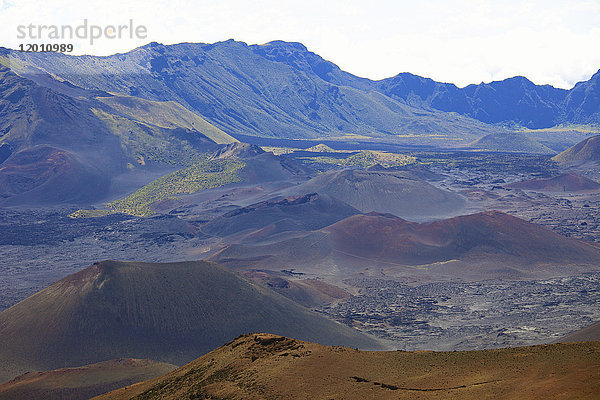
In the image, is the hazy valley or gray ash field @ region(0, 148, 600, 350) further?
gray ash field @ region(0, 148, 600, 350)

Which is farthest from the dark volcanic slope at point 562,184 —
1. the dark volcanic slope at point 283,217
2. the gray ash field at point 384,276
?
the dark volcanic slope at point 283,217

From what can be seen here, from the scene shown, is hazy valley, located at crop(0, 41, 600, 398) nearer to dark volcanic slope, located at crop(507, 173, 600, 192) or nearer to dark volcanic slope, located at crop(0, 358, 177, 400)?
dark volcanic slope, located at crop(0, 358, 177, 400)

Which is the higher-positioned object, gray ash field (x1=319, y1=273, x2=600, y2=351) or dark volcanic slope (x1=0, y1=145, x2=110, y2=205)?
dark volcanic slope (x1=0, y1=145, x2=110, y2=205)

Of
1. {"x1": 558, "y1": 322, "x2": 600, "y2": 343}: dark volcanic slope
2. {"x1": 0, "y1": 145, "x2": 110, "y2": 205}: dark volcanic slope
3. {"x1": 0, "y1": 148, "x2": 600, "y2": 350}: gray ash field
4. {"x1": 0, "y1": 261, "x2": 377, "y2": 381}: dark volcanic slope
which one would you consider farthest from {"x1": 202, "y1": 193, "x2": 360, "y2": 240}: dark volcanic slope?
{"x1": 558, "y1": 322, "x2": 600, "y2": 343}: dark volcanic slope

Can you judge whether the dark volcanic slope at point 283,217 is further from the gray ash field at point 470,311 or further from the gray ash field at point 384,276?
the gray ash field at point 470,311

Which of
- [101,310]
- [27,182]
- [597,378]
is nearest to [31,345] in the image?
[101,310]

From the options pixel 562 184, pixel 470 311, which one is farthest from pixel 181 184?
pixel 470 311

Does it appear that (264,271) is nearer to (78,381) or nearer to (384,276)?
(384,276)
